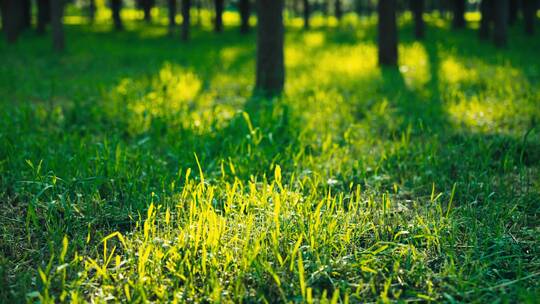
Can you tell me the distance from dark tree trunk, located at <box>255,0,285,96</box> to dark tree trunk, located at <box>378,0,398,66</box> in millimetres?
4096

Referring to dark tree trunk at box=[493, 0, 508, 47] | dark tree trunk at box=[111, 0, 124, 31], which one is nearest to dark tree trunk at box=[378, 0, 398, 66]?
dark tree trunk at box=[493, 0, 508, 47]

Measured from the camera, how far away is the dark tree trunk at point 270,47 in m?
8.76

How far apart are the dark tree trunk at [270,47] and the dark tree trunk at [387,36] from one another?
4.10 meters

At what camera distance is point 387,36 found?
40.3ft

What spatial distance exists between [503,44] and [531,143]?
14.2 metres

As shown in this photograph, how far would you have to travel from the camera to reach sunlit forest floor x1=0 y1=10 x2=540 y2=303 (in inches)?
112

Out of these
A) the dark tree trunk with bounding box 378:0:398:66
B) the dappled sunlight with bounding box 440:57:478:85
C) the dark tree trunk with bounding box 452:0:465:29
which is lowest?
the dappled sunlight with bounding box 440:57:478:85

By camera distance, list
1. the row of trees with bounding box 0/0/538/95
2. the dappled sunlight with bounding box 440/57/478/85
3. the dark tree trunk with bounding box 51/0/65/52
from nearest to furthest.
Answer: the row of trees with bounding box 0/0/538/95
the dappled sunlight with bounding box 440/57/478/85
the dark tree trunk with bounding box 51/0/65/52

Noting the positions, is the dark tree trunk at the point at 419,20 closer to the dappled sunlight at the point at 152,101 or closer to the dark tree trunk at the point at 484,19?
the dark tree trunk at the point at 484,19

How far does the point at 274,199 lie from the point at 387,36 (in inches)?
374

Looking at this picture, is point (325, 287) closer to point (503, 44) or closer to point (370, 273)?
point (370, 273)

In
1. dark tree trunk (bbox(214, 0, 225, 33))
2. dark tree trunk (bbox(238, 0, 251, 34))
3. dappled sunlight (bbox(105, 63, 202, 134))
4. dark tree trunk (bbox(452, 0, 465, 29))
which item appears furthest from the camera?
dark tree trunk (bbox(452, 0, 465, 29))

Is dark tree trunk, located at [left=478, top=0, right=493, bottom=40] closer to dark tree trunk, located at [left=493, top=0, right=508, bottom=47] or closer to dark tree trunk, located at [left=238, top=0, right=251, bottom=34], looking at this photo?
dark tree trunk, located at [left=493, top=0, right=508, bottom=47]

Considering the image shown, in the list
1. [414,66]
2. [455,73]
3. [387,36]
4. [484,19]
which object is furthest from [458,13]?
[455,73]
